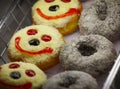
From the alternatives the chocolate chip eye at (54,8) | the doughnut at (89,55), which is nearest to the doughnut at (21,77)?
the doughnut at (89,55)

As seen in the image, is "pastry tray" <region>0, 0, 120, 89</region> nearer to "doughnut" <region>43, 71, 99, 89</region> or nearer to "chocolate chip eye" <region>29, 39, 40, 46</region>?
"chocolate chip eye" <region>29, 39, 40, 46</region>

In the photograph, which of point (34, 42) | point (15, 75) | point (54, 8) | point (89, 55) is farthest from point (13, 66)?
point (54, 8)

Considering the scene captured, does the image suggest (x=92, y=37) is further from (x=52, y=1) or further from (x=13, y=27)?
(x=13, y=27)

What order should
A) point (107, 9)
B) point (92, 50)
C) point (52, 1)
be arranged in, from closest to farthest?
point (92, 50) < point (107, 9) < point (52, 1)

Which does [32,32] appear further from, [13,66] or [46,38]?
[13,66]

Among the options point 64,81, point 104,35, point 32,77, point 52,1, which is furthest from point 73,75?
point 52,1

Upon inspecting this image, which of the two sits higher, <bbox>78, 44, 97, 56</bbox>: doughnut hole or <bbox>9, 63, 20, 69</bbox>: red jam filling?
<bbox>9, 63, 20, 69</bbox>: red jam filling

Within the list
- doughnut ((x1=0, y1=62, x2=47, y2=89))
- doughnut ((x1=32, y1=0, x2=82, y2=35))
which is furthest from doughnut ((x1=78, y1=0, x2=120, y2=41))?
doughnut ((x1=0, y1=62, x2=47, y2=89))
